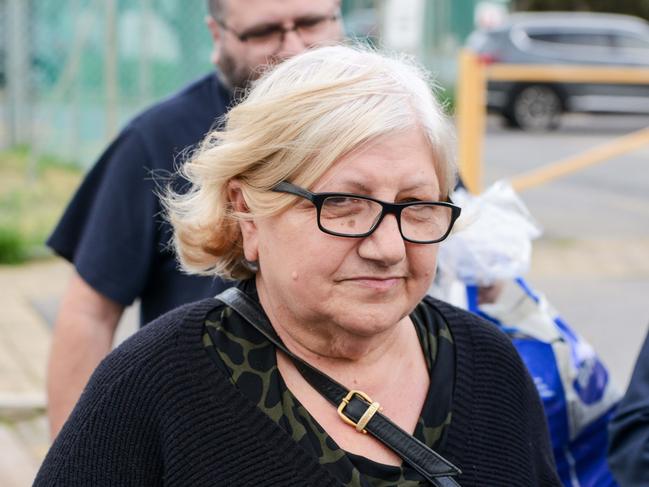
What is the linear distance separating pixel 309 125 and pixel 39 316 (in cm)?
516

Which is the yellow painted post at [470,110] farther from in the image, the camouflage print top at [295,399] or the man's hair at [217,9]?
the camouflage print top at [295,399]

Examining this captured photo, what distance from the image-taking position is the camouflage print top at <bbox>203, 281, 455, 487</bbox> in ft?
6.07

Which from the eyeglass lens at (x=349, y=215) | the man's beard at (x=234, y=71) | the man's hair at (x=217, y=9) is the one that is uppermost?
the man's hair at (x=217, y=9)

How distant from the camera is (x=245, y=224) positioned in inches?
78.3

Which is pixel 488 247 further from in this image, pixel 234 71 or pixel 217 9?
pixel 217 9

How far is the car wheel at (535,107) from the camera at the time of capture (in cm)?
1872

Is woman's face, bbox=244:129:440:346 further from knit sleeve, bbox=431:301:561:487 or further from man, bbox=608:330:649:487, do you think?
man, bbox=608:330:649:487

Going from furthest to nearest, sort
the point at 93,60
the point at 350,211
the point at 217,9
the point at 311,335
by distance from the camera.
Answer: the point at 93,60
the point at 217,9
the point at 311,335
the point at 350,211

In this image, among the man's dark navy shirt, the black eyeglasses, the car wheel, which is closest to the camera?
the black eyeglasses

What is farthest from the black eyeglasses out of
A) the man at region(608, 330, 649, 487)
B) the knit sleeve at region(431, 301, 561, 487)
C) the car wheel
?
the car wheel

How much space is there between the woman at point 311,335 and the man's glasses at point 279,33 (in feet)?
2.86

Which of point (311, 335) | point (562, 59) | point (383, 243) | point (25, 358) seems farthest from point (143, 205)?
point (562, 59)

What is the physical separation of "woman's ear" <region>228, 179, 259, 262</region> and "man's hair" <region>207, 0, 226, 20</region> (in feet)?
3.45

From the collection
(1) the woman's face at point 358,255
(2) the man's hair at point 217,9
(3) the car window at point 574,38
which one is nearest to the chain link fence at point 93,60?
(2) the man's hair at point 217,9
